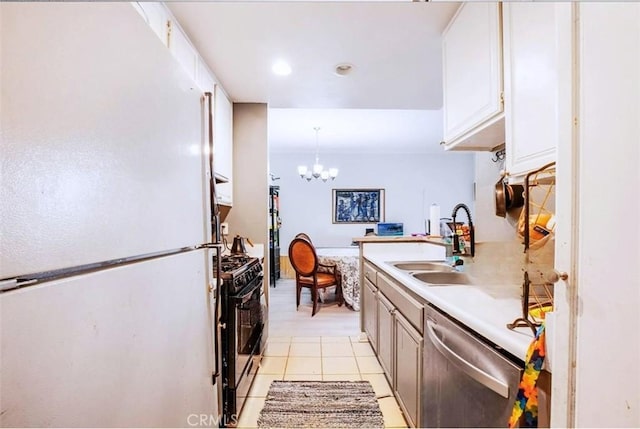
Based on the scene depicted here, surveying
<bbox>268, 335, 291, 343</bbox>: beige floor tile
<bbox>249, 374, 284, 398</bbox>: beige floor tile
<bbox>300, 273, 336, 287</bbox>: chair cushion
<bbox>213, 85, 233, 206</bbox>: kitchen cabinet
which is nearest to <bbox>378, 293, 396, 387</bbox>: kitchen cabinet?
<bbox>249, 374, 284, 398</bbox>: beige floor tile

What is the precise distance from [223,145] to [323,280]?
7.71 ft

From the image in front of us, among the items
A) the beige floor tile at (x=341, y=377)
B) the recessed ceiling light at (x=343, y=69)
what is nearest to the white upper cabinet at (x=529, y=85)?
the recessed ceiling light at (x=343, y=69)

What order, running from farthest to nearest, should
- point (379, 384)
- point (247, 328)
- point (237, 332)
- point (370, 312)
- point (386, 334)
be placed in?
point (370, 312) < point (379, 384) < point (386, 334) < point (247, 328) < point (237, 332)

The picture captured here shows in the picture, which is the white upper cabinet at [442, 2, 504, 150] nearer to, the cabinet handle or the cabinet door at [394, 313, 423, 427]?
the cabinet handle

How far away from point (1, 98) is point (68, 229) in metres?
0.21

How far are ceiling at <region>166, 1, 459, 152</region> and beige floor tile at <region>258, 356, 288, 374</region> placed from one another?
233cm

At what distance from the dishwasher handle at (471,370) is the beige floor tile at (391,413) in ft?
2.85

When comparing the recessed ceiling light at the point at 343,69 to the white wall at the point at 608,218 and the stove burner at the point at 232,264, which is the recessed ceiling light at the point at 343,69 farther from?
the white wall at the point at 608,218

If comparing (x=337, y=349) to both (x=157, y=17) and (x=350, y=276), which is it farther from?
(x=157, y=17)

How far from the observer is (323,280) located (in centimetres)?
404

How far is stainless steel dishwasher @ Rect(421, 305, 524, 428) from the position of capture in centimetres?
82

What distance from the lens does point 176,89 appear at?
2.96ft

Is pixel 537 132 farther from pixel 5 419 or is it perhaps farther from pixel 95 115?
pixel 5 419

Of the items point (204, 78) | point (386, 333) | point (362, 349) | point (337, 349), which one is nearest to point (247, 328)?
point (386, 333)
